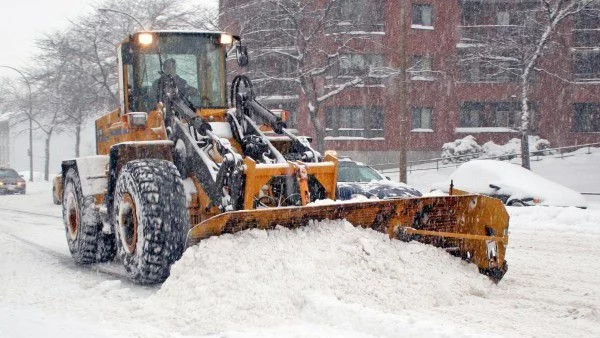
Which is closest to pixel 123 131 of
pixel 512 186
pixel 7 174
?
pixel 512 186

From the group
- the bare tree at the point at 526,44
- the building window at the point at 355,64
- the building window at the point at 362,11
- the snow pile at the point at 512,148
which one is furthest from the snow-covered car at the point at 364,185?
the snow pile at the point at 512,148

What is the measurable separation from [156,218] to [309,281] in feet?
5.71

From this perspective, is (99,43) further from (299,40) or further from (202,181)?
(202,181)

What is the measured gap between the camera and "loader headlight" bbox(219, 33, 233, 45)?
930cm

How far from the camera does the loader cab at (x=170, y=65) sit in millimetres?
8914

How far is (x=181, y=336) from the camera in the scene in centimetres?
544

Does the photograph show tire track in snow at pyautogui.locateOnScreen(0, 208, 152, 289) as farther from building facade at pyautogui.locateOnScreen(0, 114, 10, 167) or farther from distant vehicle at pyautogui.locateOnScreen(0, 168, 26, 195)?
building facade at pyautogui.locateOnScreen(0, 114, 10, 167)

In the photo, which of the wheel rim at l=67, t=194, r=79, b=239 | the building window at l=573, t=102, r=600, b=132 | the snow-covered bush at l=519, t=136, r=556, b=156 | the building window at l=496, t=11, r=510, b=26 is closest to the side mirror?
the wheel rim at l=67, t=194, r=79, b=239

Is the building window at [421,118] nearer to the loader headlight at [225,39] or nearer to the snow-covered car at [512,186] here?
the snow-covered car at [512,186]

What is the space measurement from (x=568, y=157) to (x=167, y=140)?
1211 inches

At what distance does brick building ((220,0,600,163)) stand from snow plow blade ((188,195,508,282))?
2842cm

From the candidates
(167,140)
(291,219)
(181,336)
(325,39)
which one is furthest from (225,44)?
(325,39)

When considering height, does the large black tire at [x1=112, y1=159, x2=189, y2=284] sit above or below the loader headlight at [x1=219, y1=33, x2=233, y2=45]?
below

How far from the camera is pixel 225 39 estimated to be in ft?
30.6
